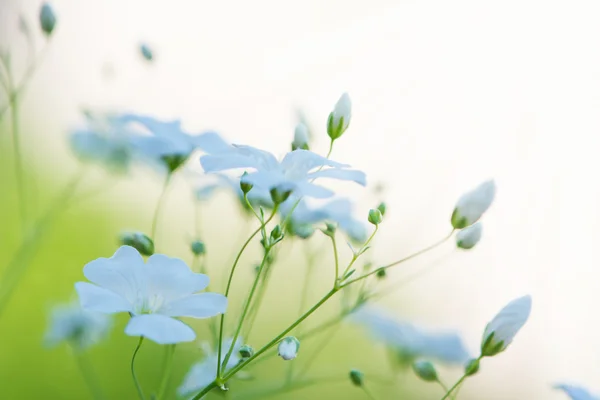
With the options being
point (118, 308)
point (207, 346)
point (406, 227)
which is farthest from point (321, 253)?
point (406, 227)

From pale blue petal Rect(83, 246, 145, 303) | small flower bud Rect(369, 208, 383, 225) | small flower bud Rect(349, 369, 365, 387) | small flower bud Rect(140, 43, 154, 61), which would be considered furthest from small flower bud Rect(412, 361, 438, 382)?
small flower bud Rect(140, 43, 154, 61)

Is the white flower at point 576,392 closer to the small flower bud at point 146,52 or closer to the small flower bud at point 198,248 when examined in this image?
the small flower bud at point 198,248

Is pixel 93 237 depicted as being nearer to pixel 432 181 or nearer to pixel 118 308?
pixel 432 181

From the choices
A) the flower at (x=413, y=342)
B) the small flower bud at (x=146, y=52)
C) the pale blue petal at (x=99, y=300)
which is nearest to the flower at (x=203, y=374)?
the pale blue petal at (x=99, y=300)

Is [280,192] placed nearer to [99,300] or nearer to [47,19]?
[99,300]

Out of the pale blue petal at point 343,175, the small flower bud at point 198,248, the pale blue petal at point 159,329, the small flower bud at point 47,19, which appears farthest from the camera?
the small flower bud at point 47,19

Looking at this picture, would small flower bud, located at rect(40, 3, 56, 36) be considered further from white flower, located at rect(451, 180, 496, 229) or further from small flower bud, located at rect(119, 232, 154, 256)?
white flower, located at rect(451, 180, 496, 229)

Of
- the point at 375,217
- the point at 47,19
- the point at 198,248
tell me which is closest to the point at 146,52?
the point at 47,19

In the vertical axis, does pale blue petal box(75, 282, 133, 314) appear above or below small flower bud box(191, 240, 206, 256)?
above
